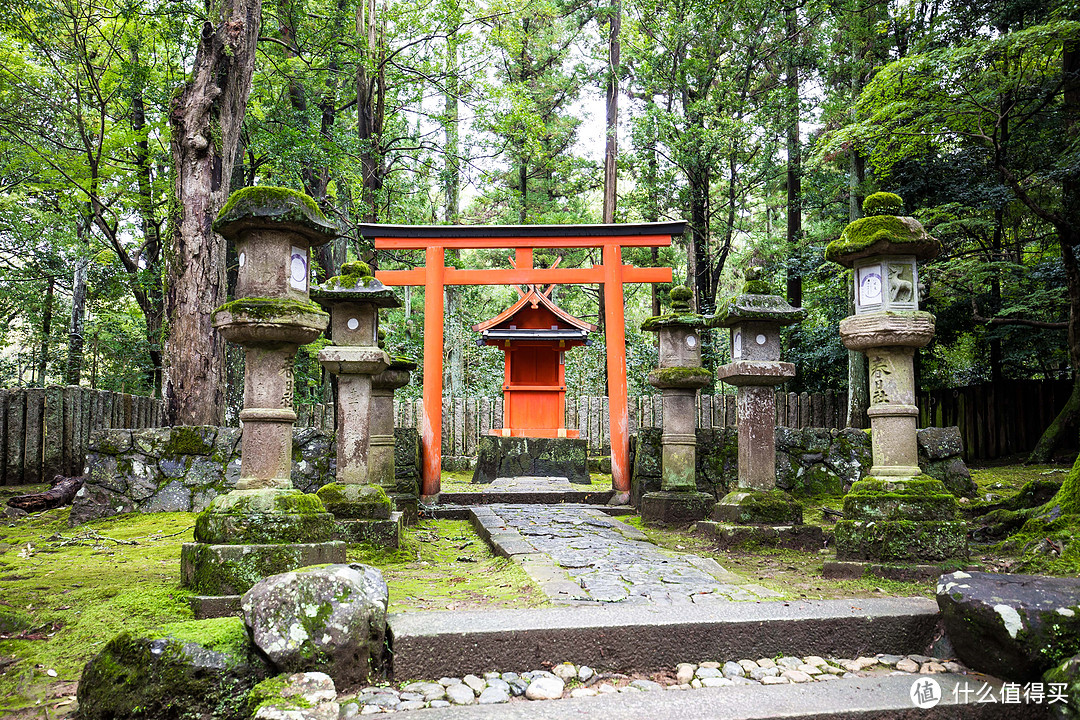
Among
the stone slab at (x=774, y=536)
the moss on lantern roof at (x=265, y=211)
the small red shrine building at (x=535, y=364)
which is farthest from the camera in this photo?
the small red shrine building at (x=535, y=364)

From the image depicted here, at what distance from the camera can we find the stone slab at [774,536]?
19.2 ft

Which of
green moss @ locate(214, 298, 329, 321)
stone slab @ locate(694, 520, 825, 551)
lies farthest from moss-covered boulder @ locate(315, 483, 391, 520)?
stone slab @ locate(694, 520, 825, 551)

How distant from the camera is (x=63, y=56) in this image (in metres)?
12.0

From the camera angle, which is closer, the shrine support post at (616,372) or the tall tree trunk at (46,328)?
the shrine support post at (616,372)

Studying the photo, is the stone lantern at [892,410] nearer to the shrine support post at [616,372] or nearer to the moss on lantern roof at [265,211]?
the moss on lantern roof at [265,211]

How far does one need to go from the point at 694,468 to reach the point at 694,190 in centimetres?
1068

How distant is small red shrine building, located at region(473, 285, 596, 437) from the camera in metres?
14.0

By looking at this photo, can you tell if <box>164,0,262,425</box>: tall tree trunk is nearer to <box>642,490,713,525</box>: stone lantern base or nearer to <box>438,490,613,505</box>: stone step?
<box>438,490,613,505</box>: stone step

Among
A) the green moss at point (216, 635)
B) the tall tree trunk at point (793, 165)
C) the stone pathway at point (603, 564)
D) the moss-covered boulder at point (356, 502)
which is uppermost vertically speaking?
the tall tree trunk at point (793, 165)

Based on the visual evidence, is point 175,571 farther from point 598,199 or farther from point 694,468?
point 598,199

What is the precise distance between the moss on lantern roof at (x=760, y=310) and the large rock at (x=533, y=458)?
254 inches

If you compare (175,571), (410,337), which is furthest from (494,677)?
(410,337)

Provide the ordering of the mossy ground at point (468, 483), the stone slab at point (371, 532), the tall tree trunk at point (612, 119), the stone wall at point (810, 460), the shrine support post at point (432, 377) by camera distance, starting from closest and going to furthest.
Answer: the stone slab at point (371, 532), the stone wall at point (810, 460), the shrine support post at point (432, 377), the mossy ground at point (468, 483), the tall tree trunk at point (612, 119)

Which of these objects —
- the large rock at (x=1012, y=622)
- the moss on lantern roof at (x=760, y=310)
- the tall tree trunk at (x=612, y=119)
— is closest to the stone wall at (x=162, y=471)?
the moss on lantern roof at (x=760, y=310)
